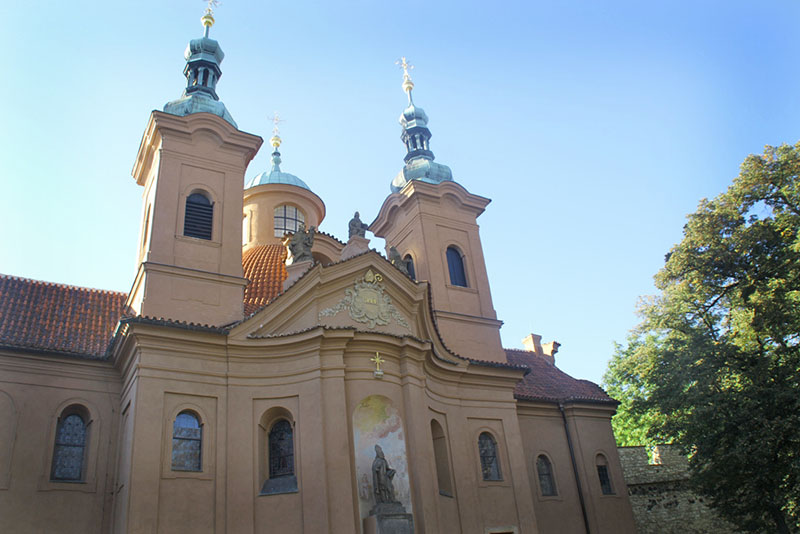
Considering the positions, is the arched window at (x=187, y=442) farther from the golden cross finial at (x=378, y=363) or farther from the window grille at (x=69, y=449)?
the golden cross finial at (x=378, y=363)

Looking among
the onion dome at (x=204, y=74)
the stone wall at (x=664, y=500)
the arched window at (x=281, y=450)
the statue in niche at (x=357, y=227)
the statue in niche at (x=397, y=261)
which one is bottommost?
the stone wall at (x=664, y=500)

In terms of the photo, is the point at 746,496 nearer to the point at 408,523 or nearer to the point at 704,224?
the point at 704,224

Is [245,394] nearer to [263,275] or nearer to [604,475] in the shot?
[263,275]

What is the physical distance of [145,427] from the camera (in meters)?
12.6

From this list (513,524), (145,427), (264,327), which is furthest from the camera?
(513,524)

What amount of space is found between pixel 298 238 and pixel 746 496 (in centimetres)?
1276

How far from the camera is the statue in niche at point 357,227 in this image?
17.2 metres

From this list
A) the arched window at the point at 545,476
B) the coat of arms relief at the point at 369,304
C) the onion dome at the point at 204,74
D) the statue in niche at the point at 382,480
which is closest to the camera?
the statue in niche at the point at 382,480

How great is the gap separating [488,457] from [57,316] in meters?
11.1

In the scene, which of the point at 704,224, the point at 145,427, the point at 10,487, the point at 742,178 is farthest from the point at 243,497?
the point at 742,178

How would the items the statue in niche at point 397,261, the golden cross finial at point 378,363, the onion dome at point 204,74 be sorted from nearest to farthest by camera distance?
the golden cross finial at point 378,363 → the statue in niche at point 397,261 → the onion dome at point 204,74

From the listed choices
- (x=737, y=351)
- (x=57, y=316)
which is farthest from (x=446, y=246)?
(x=57, y=316)

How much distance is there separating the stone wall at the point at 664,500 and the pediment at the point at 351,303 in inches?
410

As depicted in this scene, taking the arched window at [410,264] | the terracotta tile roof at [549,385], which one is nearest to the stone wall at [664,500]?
the terracotta tile roof at [549,385]
